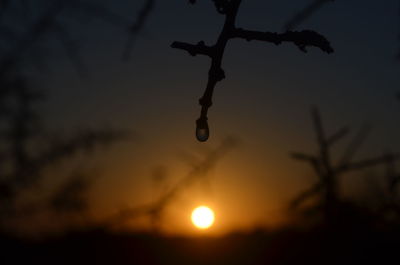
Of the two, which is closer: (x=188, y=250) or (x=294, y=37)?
(x=294, y=37)

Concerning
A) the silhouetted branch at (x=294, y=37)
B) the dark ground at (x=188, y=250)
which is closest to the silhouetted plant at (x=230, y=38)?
the silhouetted branch at (x=294, y=37)

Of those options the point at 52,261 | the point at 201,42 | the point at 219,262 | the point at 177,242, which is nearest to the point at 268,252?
the point at 219,262

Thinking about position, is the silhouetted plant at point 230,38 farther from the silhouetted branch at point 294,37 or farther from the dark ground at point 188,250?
the dark ground at point 188,250

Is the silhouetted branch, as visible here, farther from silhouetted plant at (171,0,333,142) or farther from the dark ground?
the dark ground

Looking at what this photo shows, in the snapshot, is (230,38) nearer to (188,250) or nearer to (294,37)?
(294,37)

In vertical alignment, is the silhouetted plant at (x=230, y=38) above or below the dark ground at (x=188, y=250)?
below

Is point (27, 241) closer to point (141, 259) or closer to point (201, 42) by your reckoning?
point (141, 259)

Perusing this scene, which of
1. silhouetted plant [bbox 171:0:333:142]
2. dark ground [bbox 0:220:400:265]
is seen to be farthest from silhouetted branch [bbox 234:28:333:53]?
dark ground [bbox 0:220:400:265]

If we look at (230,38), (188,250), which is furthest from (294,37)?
(188,250)
